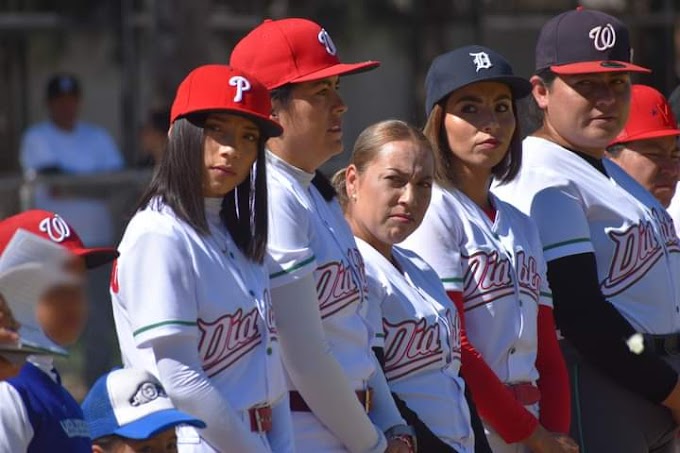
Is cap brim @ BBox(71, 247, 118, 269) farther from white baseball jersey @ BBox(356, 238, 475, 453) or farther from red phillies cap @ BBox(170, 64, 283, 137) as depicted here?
white baseball jersey @ BBox(356, 238, 475, 453)

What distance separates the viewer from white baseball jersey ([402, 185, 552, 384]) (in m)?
5.31

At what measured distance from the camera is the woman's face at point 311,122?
191 inches

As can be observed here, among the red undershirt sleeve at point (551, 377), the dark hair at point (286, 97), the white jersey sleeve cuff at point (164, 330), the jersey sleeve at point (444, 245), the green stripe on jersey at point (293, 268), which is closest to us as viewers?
the white jersey sleeve cuff at point (164, 330)

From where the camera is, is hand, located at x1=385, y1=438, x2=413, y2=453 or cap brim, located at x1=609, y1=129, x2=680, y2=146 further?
cap brim, located at x1=609, y1=129, x2=680, y2=146

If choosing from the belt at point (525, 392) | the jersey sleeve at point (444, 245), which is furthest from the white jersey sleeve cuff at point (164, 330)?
the belt at point (525, 392)

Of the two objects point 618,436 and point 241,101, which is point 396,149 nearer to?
point 241,101

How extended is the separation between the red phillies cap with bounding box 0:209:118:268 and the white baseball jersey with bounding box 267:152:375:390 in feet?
2.43

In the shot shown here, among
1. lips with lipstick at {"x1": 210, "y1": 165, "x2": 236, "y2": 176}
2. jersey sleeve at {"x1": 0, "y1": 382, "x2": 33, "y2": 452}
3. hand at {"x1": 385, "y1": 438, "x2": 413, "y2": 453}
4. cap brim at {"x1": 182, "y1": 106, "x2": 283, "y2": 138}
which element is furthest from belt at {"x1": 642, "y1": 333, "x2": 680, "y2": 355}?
jersey sleeve at {"x1": 0, "y1": 382, "x2": 33, "y2": 452}

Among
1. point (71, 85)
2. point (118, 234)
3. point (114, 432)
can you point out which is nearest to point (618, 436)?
point (114, 432)

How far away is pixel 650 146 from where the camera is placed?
6559mm

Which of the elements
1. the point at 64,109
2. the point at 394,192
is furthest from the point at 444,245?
the point at 64,109

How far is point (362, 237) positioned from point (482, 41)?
11034 millimetres

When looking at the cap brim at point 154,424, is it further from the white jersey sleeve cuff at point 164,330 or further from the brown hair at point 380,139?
the brown hair at point 380,139

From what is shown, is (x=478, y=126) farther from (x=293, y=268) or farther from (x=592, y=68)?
Answer: (x=293, y=268)
